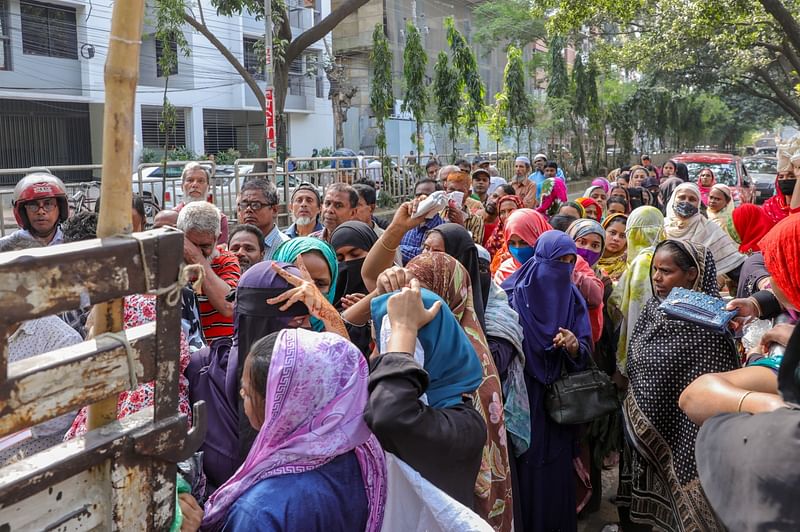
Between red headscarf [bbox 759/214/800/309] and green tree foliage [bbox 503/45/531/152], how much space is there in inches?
698

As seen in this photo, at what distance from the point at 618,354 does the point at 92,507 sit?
11.0ft

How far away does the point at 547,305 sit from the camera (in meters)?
3.46

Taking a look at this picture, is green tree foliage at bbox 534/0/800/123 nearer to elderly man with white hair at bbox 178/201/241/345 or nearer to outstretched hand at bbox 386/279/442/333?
elderly man with white hair at bbox 178/201/241/345

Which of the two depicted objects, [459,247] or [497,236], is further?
[497,236]

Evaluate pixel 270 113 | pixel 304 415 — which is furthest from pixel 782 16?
pixel 304 415

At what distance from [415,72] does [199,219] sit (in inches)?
464

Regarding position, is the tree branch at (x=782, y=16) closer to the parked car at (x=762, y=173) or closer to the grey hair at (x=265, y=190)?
the parked car at (x=762, y=173)

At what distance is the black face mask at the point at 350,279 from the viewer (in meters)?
3.44

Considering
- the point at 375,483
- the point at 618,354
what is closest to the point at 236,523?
the point at 375,483

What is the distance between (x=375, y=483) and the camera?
179 cm

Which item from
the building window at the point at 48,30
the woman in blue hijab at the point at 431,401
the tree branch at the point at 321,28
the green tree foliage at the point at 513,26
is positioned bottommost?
the woman in blue hijab at the point at 431,401

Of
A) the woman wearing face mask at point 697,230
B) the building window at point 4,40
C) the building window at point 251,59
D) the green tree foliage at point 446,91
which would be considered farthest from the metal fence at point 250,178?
the building window at point 251,59

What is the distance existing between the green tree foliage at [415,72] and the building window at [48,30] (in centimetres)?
1072

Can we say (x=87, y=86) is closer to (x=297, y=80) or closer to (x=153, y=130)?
(x=153, y=130)
